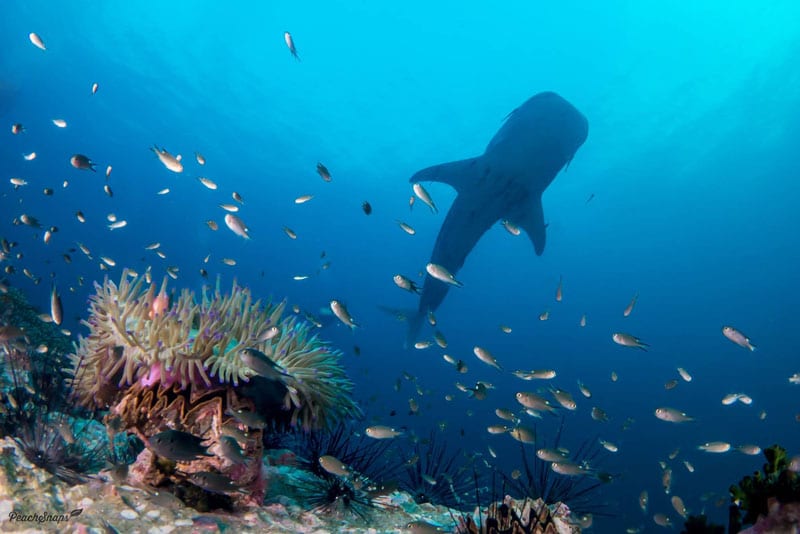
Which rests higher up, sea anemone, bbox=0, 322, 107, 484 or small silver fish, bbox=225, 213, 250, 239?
small silver fish, bbox=225, 213, 250, 239

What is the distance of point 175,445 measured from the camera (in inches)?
115

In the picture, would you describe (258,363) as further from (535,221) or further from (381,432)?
(535,221)

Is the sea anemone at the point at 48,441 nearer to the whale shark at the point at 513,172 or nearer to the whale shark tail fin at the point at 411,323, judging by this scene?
the whale shark at the point at 513,172

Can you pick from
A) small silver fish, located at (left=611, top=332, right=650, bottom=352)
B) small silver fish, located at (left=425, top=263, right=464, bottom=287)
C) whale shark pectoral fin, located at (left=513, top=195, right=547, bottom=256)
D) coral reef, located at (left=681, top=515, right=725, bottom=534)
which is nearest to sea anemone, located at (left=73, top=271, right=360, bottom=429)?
small silver fish, located at (left=425, top=263, right=464, bottom=287)

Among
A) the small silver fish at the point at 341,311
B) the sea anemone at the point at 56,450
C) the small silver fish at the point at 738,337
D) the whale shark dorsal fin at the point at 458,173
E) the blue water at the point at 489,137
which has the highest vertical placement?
the blue water at the point at 489,137

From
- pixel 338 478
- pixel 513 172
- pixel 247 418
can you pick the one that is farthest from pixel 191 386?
pixel 513 172

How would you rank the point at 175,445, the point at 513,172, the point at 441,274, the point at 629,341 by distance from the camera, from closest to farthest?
the point at 175,445 < the point at 441,274 < the point at 629,341 < the point at 513,172

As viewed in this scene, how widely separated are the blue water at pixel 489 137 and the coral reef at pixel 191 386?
41.0ft

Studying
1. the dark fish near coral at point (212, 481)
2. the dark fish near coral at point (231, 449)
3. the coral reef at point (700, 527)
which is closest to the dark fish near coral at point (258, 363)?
the dark fish near coral at point (231, 449)

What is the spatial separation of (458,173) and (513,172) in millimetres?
1239

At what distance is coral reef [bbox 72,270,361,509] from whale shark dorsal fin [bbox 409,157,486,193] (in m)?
6.03

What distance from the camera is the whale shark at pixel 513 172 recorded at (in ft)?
28.1

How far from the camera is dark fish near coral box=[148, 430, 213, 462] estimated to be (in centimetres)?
289

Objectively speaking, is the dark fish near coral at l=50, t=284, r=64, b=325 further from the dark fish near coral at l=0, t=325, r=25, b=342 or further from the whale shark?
the whale shark
